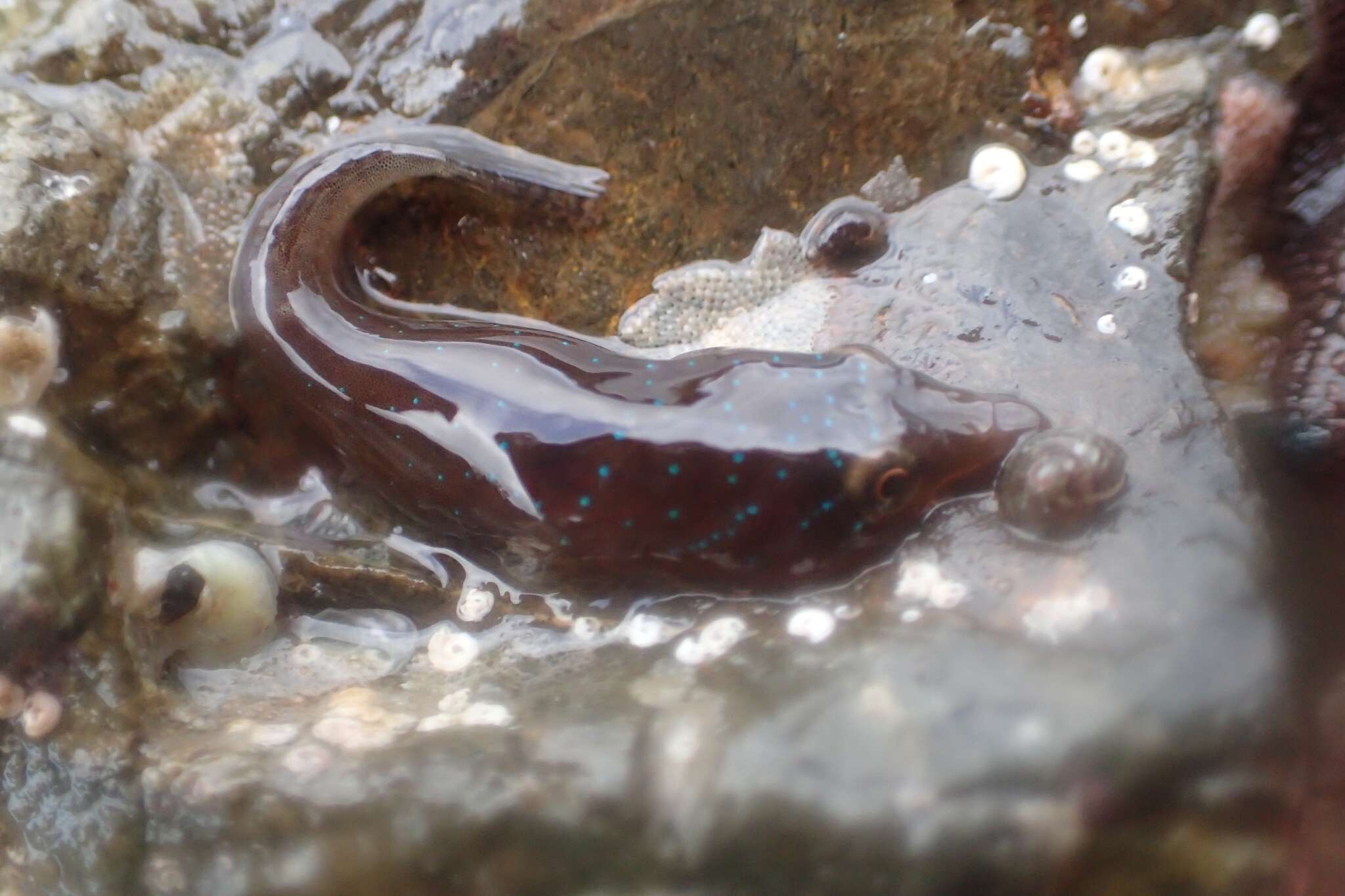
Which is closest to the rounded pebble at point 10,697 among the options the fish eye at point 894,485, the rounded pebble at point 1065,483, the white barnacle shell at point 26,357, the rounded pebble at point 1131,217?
the white barnacle shell at point 26,357

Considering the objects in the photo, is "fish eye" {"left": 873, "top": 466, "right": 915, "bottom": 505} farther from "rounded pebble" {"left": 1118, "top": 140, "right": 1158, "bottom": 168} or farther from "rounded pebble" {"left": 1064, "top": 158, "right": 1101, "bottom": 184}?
"rounded pebble" {"left": 1118, "top": 140, "right": 1158, "bottom": 168}

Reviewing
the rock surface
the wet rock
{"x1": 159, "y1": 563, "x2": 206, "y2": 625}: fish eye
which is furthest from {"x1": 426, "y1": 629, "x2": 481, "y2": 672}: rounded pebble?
the wet rock

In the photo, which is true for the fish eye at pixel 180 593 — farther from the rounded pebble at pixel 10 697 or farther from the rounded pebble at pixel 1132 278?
the rounded pebble at pixel 1132 278

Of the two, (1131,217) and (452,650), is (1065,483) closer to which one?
(1131,217)

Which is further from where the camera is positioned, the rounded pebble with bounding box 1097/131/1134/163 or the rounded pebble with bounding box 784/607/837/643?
the rounded pebble with bounding box 1097/131/1134/163

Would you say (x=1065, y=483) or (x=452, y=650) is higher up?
(x=1065, y=483)

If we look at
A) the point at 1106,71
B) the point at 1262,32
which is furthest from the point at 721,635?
the point at 1262,32
